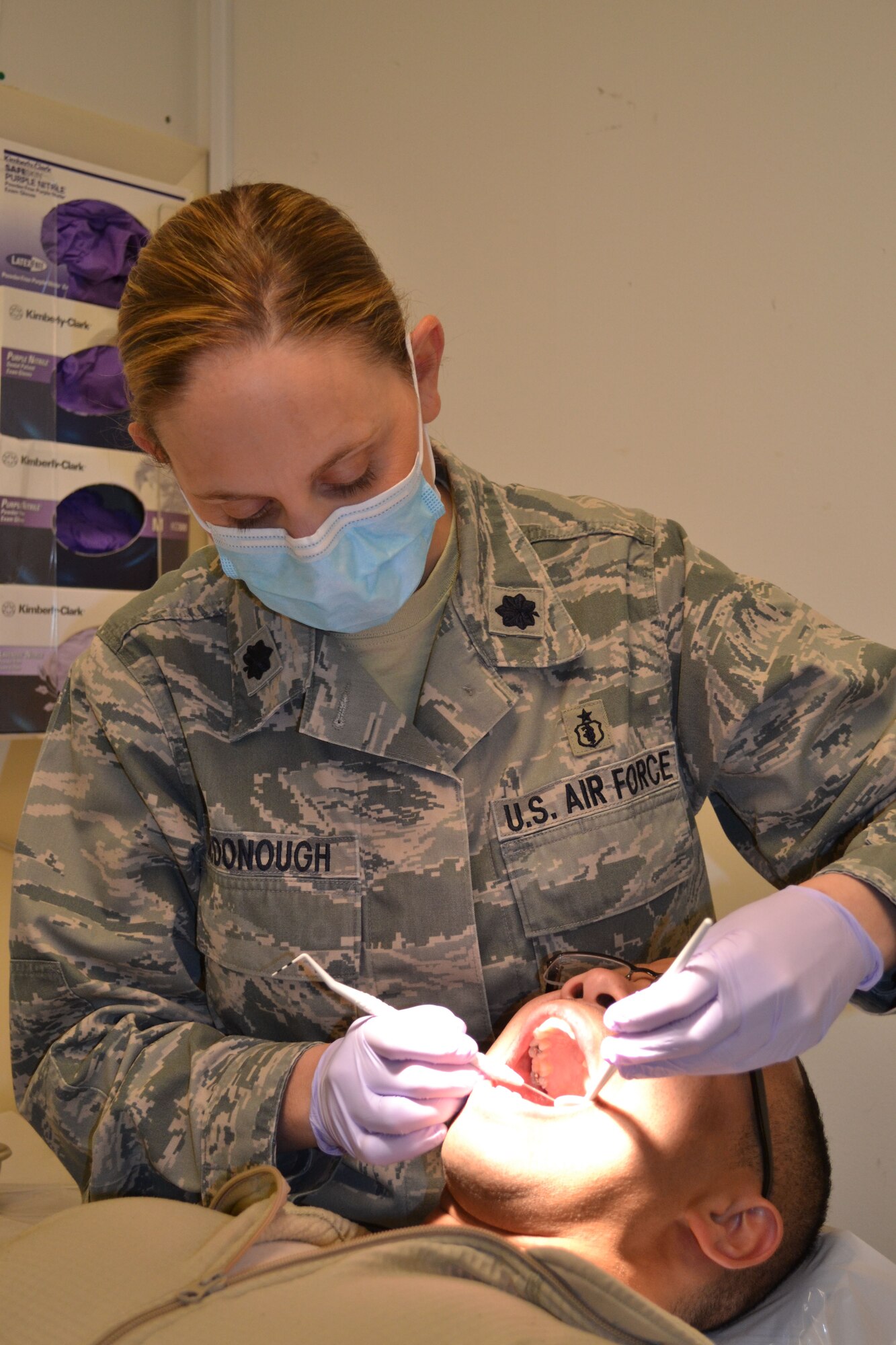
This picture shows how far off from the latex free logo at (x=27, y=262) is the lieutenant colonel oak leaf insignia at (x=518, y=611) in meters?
1.55

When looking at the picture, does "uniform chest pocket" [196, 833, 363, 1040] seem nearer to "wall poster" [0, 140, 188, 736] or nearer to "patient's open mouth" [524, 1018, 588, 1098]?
"patient's open mouth" [524, 1018, 588, 1098]

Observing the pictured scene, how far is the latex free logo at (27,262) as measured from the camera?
2383 mm

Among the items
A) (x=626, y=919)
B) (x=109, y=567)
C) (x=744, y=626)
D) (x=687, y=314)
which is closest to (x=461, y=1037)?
(x=626, y=919)

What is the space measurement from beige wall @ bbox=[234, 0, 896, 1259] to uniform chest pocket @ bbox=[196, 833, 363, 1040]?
1.01 metres

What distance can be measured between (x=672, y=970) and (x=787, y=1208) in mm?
450

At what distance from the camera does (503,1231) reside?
133 centimetres

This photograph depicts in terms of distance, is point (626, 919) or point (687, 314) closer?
point (626, 919)

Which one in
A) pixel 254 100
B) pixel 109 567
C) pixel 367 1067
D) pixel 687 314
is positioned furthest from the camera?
pixel 254 100

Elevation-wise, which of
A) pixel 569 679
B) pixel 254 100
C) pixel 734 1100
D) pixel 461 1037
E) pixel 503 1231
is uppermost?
pixel 254 100

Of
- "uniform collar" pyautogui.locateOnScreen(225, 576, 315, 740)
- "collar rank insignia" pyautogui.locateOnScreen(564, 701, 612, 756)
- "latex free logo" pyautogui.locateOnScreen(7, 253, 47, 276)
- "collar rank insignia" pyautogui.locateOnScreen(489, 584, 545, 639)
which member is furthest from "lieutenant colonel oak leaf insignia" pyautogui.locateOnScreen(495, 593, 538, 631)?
"latex free logo" pyautogui.locateOnScreen(7, 253, 47, 276)

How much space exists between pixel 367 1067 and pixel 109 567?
1.65m

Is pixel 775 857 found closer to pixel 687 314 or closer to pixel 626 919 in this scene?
pixel 626 919

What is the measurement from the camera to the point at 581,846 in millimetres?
1441

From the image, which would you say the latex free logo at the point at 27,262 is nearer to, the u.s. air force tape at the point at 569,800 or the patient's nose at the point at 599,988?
the u.s. air force tape at the point at 569,800
